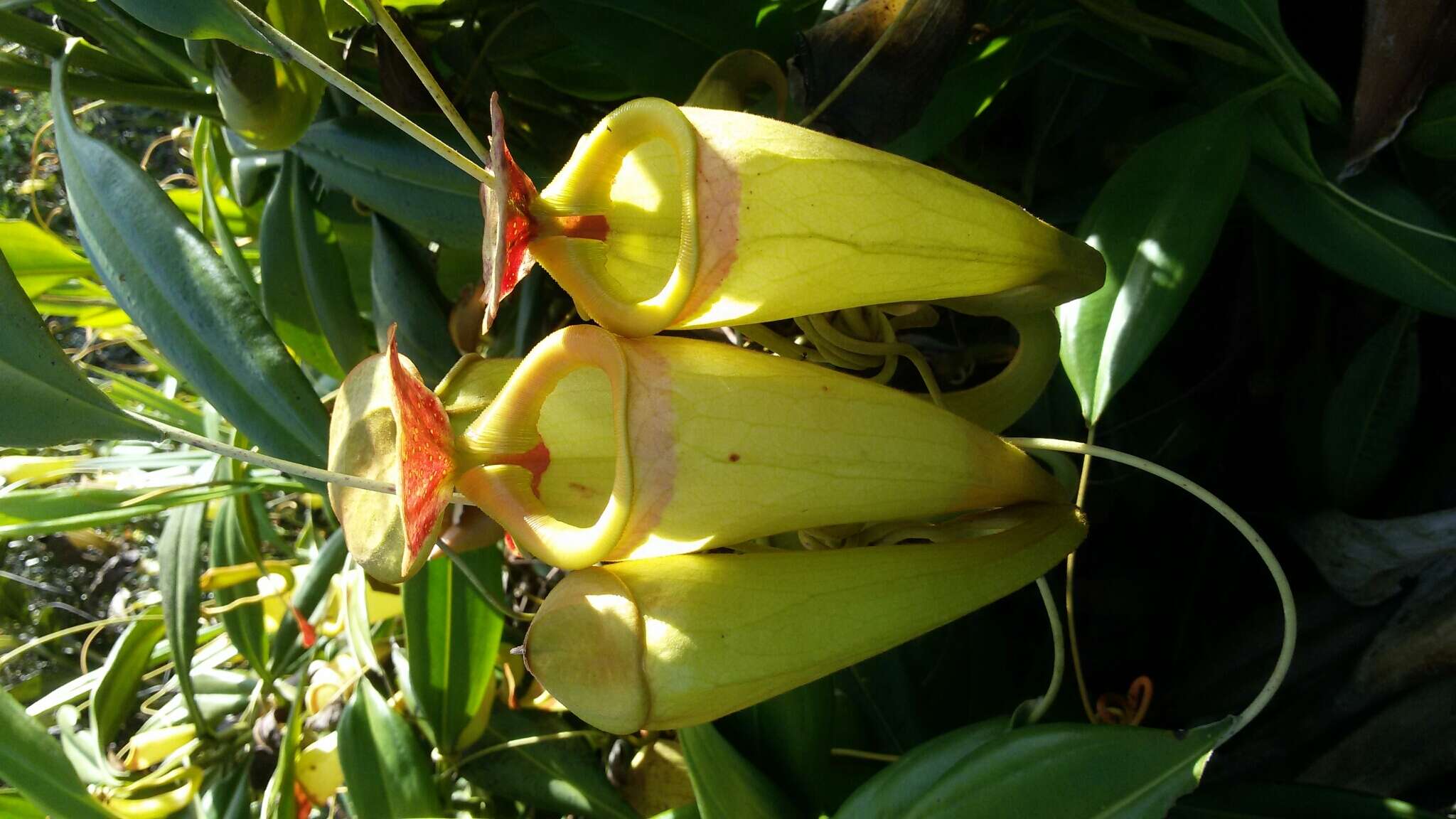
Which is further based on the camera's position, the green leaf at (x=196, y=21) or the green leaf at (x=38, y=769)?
the green leaf at (x=38, y=769)

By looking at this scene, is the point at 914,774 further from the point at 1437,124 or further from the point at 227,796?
the point at 227,796

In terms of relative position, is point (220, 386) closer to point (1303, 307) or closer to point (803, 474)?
point (803, 474)

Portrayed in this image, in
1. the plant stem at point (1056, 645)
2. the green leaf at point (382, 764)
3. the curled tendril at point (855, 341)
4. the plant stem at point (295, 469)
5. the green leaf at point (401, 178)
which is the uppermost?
the green leaf at point (401, 178)

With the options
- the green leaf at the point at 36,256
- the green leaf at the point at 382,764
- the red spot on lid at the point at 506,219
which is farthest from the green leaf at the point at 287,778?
the red spot on lid at the point at 506,219

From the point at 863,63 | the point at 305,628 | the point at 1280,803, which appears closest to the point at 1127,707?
the point at 1280,803

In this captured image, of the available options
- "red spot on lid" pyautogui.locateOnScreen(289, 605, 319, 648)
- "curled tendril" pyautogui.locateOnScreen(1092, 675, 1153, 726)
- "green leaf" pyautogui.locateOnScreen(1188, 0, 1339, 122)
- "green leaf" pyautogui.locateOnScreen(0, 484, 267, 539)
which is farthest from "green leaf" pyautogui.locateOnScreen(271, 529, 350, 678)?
"green leaf" pyautogui.locateOnScreen(1188, 0, 1339, 122)

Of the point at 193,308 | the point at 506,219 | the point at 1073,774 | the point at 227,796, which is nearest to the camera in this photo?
the point at 506,219

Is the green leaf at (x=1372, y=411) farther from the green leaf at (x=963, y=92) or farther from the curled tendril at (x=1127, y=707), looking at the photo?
the green leaf at (x=963, y=92)
